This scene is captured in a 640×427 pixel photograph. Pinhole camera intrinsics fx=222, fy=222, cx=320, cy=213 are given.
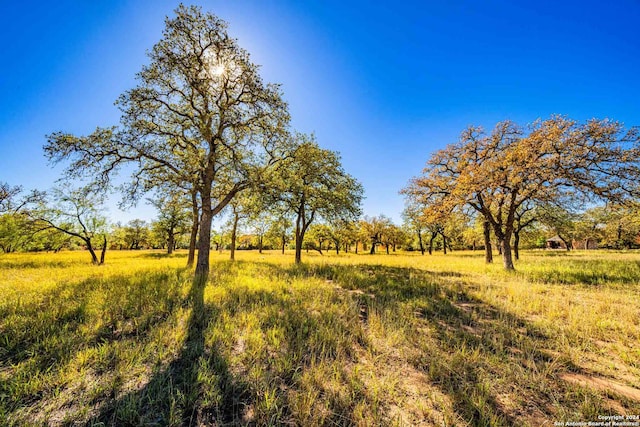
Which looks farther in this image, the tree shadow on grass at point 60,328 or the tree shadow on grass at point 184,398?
the tree shadow on grass at point 60,328

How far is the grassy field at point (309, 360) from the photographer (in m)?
2.95

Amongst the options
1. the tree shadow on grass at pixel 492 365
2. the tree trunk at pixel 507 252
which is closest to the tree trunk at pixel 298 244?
the tree shadow on grass at pixel 492 365

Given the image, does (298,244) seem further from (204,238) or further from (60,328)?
(60,328)

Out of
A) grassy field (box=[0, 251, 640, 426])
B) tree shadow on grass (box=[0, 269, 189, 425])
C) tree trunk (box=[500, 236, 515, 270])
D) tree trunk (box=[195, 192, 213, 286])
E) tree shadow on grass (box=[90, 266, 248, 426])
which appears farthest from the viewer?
tree trunk (box=[500, 236, 515, 270])

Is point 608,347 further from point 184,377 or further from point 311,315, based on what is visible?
point 184,377

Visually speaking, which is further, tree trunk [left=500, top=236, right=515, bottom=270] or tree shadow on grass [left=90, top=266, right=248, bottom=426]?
tree trunk [left=500, top=236, right=515, bottom=270]

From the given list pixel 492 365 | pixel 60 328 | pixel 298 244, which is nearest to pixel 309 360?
pixel 492 365

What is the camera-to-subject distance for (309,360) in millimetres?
4137

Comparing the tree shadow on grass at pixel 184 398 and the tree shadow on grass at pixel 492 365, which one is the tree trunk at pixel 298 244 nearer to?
the tree shadow on grass at pixel 492 365

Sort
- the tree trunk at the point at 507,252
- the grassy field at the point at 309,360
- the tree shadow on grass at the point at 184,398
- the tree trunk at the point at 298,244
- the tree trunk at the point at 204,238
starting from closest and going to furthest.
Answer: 1. the tree shadow on grass at the point at 184,398
2. the grassy field at the point at 309,360
3. the tree trunk at the point at 204,238
4. the tree trunk at the point at 507,252
5. the tree trunk at the point at 298,244

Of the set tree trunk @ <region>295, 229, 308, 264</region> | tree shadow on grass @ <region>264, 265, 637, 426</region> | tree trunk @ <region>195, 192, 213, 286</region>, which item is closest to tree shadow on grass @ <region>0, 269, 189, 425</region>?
tree trunk @ <region>195, 192, 213, 286</region>

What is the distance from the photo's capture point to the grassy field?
2.95m

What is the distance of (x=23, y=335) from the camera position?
4.54 m

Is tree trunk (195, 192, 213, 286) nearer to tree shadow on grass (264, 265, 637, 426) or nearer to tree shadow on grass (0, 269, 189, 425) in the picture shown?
tree shadow on grass (0, 269, 189, 425)
